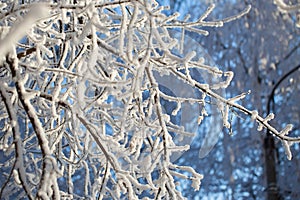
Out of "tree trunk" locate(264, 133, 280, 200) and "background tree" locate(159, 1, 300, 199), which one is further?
"background tree" locate(159, 1, 300, 199)

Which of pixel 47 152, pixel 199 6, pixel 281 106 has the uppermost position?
pixel 199 6

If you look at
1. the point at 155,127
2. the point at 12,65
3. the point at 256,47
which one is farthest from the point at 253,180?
the point at 12,65

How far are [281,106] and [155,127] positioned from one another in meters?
4.00

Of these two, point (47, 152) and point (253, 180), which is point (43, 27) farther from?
point (253, 180)

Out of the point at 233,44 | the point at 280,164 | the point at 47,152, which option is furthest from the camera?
the point at 233,44

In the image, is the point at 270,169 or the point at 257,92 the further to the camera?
the point at 257,92

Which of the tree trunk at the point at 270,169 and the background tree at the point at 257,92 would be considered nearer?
the tree trunk at the point at 270,169

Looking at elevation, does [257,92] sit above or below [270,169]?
above

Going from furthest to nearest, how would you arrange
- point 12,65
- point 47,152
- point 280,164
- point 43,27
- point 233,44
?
point 233,44
point 280,164
point 43,27
point 12,65
point 47,152

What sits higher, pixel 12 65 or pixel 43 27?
pixel 43 27

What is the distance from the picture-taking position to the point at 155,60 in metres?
1.45

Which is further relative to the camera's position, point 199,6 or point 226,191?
point 199,6

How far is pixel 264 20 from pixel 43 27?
4.35 metres

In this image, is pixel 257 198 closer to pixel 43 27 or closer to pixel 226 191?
pixel 226 191
